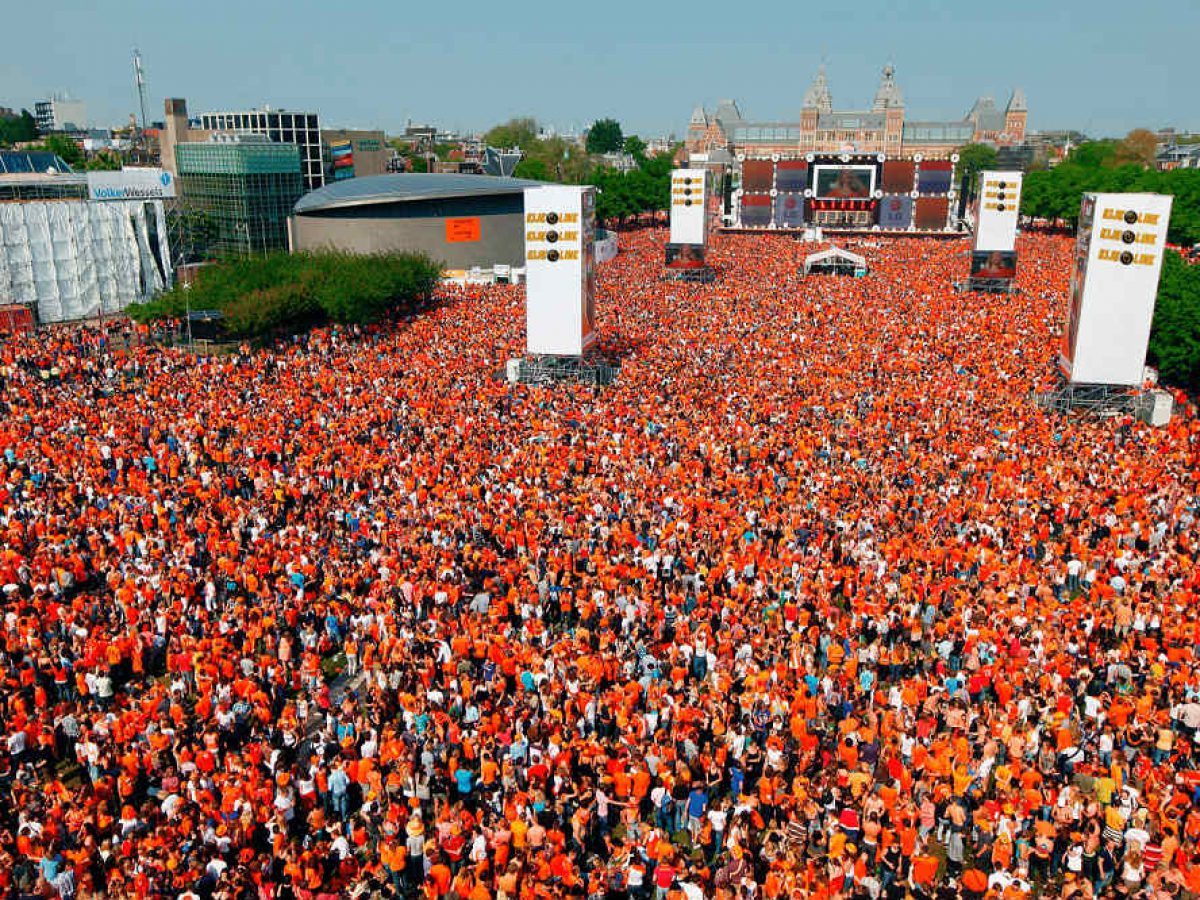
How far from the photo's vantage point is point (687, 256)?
52.0 metres

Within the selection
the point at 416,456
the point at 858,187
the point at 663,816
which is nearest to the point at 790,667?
the point at 663,816

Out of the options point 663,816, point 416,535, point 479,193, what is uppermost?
point 479,193

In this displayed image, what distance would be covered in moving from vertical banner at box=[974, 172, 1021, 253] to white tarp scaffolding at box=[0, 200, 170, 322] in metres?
45.4

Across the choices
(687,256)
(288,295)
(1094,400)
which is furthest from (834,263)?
(288,295)

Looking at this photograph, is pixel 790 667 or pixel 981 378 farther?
pixel 981 378

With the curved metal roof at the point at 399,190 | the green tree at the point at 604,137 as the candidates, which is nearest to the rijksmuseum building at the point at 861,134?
the green tree at the point at 604,137

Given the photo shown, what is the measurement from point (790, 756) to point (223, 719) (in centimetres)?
748

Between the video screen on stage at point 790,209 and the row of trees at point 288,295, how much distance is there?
43429mm

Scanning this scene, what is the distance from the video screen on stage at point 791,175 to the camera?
75.2 m

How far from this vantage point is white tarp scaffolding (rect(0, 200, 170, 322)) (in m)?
44.6

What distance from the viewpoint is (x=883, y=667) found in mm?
14062

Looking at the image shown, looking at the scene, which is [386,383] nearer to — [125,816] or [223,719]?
[223,719]

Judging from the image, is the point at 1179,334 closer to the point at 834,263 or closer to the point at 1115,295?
the point at 1115,295

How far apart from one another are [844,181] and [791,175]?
446 cm
